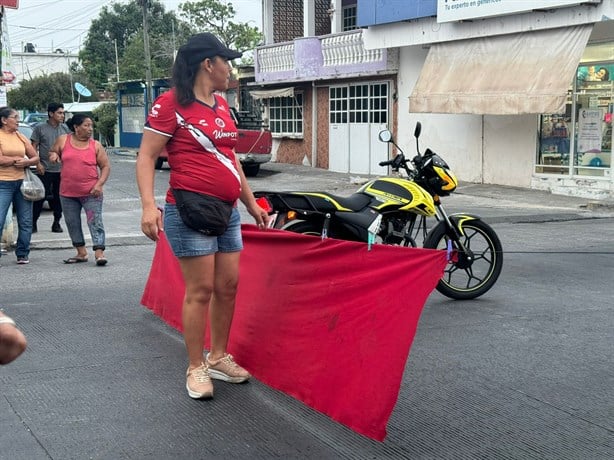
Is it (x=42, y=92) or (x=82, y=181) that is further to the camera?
(x=42, y=92)

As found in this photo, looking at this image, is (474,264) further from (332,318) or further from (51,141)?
(51,141)

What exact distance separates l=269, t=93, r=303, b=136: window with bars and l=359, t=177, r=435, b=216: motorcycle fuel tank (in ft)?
68.0

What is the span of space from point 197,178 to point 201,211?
19 cm

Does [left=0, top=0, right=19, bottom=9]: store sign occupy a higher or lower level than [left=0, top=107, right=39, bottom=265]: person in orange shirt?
higher

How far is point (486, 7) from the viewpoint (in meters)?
17.8

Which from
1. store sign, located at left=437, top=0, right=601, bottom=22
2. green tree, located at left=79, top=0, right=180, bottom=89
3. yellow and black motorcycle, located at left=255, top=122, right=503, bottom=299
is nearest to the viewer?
yellow and black motorcycle, located at left=255, top=122, right=503, bottom=299

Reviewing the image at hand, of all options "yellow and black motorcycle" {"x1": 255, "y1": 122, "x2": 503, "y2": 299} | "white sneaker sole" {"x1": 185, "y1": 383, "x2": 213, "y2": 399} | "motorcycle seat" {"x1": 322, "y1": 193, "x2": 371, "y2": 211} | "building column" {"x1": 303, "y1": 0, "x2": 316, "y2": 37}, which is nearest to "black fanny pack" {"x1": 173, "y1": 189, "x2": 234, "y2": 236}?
"white sneaker sole" {"x1": 185, "y1": 383, "x2": 213, "y2": 399}

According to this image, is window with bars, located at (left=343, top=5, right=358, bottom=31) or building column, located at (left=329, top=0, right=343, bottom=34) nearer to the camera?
building column, located at (left=329, top=0, right=343, bottom=34)

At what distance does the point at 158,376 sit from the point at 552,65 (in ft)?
44.4

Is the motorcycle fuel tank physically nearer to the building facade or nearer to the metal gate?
the building facade

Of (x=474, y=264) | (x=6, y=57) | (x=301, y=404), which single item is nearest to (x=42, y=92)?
(x=6, y=57)

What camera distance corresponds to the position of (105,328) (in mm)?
6176

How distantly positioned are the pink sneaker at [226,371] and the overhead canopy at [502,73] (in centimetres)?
1259

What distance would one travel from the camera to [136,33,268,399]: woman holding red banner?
4426 millimetres
